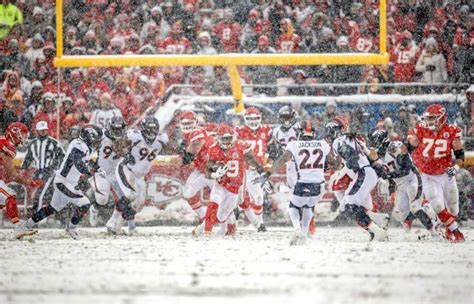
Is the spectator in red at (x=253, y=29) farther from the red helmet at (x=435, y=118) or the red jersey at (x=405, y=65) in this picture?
the red helmet at (x=435, y=118)

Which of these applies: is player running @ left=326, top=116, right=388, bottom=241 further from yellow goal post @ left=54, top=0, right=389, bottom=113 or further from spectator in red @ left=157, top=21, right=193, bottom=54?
spectator in red @ left=157, top=21, right=193, bottom=54

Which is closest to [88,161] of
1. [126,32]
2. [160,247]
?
[160,247]

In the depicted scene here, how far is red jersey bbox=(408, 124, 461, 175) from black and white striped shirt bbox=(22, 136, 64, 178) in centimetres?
539

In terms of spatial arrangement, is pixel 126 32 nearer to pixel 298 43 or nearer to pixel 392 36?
pixel 298 43

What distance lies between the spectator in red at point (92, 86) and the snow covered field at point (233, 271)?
4117mm

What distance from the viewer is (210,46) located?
16.8 metres

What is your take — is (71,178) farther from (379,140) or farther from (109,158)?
(379,140)

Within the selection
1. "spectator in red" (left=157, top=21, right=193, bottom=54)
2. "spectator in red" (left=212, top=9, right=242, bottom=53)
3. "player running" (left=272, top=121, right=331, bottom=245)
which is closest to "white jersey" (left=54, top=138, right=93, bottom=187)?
"player running" (left=272, top=121, right=331, bottom=245)

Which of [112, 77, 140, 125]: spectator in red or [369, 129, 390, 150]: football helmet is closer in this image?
[369, 129, 390, 150]: football helmet

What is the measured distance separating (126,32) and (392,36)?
429cm

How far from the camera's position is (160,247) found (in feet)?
38.8

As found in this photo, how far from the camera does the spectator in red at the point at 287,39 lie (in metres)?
16.5

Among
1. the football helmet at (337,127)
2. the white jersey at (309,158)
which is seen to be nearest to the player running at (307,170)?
the white jersey at (309,158)

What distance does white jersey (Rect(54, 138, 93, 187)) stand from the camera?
1345cm
